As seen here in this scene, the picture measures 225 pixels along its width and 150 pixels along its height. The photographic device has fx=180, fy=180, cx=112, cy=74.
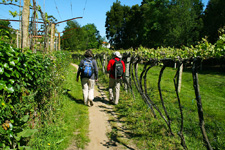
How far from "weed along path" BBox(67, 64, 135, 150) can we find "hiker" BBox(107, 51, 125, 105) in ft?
1.42

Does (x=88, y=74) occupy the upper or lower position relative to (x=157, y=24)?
lower

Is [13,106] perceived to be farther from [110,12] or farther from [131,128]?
[110,12]

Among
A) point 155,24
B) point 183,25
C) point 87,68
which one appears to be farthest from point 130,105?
point 155,24

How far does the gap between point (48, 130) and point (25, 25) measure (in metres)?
2.39

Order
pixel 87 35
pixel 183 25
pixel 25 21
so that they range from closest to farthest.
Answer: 1. pixel 25 21
2. pixel 183 25
3. pixel 87 35

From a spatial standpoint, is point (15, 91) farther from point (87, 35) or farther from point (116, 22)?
point (87, 35)

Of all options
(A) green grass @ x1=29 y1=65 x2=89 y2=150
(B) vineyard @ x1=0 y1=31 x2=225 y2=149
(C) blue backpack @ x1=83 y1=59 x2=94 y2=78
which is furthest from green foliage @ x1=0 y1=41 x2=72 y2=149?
(C) blue backpack @ x1=83 y1=59 x2=94 y2=78

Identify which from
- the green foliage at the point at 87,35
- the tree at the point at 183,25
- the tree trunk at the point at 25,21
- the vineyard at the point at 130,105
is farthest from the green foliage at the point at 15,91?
the green foliage at the point at 87,35

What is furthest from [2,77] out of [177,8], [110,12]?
[110,12]

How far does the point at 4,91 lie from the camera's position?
236 cm

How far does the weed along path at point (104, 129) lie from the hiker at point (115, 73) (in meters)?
0.43

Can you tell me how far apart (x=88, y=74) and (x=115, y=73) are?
3.28 feet

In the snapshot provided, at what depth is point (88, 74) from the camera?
6.30 m

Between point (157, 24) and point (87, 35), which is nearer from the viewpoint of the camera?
point (157, 24)
